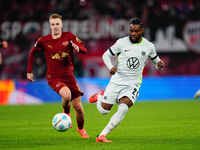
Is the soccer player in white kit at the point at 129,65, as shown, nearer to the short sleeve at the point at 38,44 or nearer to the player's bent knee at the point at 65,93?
the player's bent knee at the point at 65,93

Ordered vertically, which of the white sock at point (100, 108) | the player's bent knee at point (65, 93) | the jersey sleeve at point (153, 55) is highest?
the jersey sleeve at point (153, 55)

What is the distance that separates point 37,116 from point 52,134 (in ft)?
15.7

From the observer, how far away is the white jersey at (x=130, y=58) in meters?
8.75

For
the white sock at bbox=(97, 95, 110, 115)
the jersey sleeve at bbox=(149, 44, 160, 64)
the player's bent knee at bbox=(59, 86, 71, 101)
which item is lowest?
the white sock at bbox=(97, 95, 110, 115)

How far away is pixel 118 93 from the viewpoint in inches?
348

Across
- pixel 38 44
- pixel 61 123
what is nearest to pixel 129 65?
pixel 61 123

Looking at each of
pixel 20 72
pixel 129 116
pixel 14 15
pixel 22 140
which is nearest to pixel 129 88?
pixel 22 140

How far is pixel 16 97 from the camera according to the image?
21062mm

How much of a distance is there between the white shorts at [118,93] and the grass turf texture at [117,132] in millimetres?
735

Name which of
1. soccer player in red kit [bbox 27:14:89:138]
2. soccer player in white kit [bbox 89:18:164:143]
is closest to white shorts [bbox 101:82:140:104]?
soccer player in white kit [bbox 89:18:164:143]

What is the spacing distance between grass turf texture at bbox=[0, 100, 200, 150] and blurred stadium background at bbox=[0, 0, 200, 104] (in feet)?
26.1

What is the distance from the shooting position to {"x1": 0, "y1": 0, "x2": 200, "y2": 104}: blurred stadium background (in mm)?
24125

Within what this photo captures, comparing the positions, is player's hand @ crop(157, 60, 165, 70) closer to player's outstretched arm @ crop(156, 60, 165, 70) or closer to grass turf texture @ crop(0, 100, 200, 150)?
player's outstretched arm @ crop(156, 60, 165, 70)

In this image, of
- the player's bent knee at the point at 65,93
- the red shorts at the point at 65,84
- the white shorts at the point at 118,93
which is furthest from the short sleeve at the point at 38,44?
the white shorts at the point at 118,93
